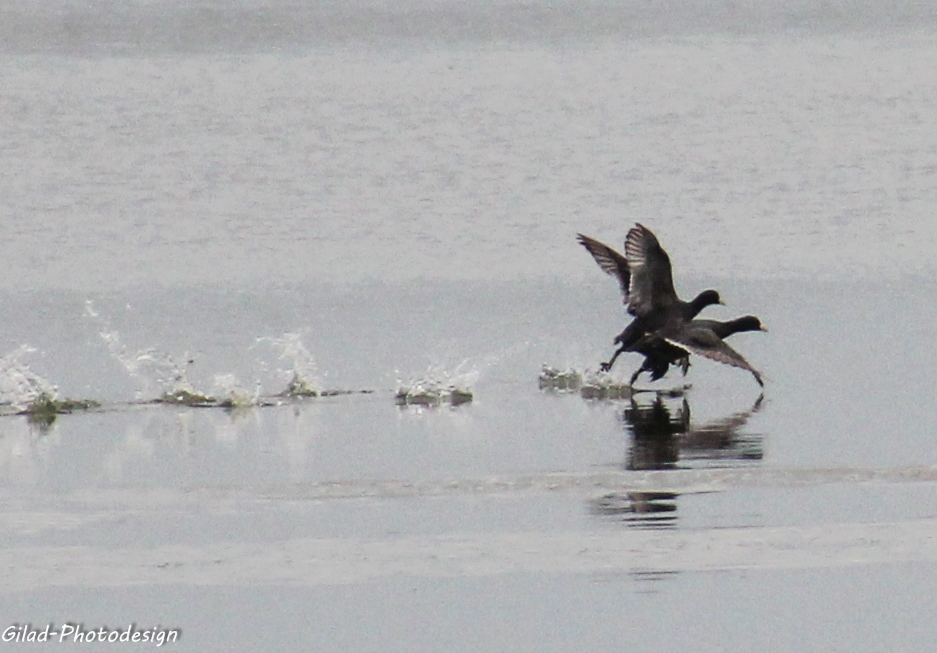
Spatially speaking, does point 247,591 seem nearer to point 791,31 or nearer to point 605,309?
point 605,309

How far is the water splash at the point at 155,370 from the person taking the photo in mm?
16016

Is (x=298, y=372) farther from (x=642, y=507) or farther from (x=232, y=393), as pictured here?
(x=642, y=507)

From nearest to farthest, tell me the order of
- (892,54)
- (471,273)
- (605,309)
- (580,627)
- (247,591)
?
1. (580,627)
2. (247,591)
3. (605,309)
4. (471,273)
5. (892,54)

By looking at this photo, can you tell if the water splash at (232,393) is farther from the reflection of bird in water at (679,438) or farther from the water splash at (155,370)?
the reflection of bird in water at (679,438)

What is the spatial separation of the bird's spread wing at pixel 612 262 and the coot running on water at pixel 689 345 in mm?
947

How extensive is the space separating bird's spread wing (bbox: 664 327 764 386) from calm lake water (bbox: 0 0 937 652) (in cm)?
34

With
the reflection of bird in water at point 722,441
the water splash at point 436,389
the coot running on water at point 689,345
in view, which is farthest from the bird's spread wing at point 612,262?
the reflection of bird in water at point 722,441

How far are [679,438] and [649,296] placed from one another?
2740 millimetres

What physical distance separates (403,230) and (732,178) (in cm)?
665

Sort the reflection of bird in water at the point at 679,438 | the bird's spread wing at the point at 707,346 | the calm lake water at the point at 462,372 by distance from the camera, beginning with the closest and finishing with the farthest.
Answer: the calm lake water at the point at 462,372 → the reflection of bird in water at the point at 679,438 → the bird's spread wing at the point at 707,346

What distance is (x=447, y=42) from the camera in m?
59.9

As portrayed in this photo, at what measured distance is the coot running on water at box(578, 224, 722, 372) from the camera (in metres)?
16.5

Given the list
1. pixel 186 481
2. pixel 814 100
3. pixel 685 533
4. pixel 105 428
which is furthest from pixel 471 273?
pixel 814 100

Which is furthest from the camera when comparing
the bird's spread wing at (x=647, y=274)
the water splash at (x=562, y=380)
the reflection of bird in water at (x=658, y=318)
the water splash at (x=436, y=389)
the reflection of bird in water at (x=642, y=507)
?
the bird's spread wing at (x=647, y=274)
